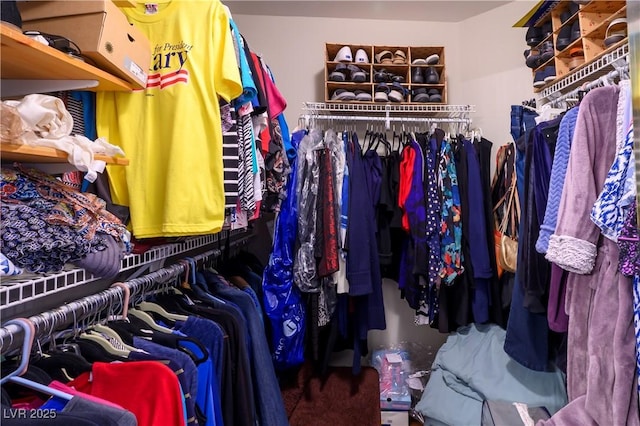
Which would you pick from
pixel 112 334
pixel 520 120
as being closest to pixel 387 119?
pixel 520 120

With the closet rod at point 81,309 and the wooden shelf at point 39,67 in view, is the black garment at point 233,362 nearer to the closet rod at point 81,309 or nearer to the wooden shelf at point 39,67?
the closet rod at point 81,309

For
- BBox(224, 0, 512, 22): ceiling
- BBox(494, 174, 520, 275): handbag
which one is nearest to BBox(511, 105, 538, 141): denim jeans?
BBox(494, 174, 520, 275): handbag

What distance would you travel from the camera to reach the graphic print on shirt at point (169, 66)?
3.30 ft

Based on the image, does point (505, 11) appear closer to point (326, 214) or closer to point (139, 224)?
point (326, 214)

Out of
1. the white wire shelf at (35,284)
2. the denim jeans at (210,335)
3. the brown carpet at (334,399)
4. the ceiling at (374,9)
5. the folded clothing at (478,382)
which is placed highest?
the ceiling at (374,9)

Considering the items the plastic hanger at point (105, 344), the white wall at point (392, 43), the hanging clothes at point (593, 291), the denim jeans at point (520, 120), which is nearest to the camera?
the plastic hanger at point (105, 344)

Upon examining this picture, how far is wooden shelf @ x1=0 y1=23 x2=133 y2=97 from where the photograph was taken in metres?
0.61

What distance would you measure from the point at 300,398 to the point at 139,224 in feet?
4.37

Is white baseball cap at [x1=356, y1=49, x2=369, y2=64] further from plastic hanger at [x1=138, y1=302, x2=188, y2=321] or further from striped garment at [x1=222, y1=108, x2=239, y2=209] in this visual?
plastic hanger at [x1=138, y1=302, x2=188, y2=321]

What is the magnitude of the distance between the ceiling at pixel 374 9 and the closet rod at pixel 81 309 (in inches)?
69.8

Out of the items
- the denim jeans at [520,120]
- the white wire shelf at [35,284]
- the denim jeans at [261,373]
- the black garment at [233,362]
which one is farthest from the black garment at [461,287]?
the white wire shelf at [35,284]

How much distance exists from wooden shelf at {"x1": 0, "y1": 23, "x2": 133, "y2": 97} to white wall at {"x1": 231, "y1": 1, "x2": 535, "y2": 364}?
1522mm

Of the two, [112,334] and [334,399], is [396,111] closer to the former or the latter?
[334,399]

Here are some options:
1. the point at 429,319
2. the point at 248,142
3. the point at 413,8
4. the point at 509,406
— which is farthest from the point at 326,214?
the point at 413,8
